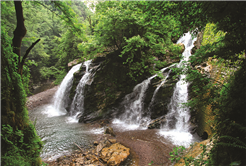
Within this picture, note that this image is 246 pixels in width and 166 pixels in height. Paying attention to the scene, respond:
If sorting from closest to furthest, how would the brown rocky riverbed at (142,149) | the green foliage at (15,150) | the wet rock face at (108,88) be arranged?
the green foliage at (15,150), the brown rocky riverbed at (142,149), the wet rock face at (108,88)

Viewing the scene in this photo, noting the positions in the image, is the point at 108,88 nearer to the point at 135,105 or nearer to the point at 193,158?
the point at 135,105

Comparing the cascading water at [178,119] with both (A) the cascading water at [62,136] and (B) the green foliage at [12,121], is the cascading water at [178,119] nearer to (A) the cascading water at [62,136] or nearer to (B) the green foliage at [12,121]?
(A) the cascading water at [62,136]

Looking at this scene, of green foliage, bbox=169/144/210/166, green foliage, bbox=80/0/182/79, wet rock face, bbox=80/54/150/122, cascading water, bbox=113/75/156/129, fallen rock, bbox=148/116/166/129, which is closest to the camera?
green foliage, bbox=169/144/210/166

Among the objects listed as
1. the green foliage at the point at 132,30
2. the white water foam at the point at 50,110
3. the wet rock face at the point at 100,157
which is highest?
the green foliage at the point at 132,30

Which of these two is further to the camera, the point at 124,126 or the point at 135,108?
the point at 135,108

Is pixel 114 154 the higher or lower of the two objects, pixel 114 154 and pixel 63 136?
the higher

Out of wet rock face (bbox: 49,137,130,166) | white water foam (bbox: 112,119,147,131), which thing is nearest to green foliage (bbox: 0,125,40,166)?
wet rock face (bbox: 49,137,130,166)

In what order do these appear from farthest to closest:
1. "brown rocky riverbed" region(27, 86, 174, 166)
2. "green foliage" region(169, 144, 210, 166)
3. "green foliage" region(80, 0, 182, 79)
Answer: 1. "green foliage" region(80, 0, 182, 79)
2. "brown rocky riverbed" region(27, 86, 174, 166)
3. "green foliage" region(169, 144, 210, 166)

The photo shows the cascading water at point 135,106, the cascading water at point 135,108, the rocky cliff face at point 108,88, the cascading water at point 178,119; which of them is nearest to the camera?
the cascading water at point 178,119

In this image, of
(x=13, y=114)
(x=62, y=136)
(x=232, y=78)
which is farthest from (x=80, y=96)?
(x=232, y=78)

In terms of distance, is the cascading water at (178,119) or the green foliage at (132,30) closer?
the cascading water at (178,119)

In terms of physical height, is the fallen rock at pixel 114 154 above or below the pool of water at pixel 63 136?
above

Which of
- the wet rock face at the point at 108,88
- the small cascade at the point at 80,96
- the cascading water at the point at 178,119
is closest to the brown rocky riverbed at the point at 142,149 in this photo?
the cascading water at the point at 178,119

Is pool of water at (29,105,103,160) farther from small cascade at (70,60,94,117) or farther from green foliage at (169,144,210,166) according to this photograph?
green foliage at (169,144,210,166)
